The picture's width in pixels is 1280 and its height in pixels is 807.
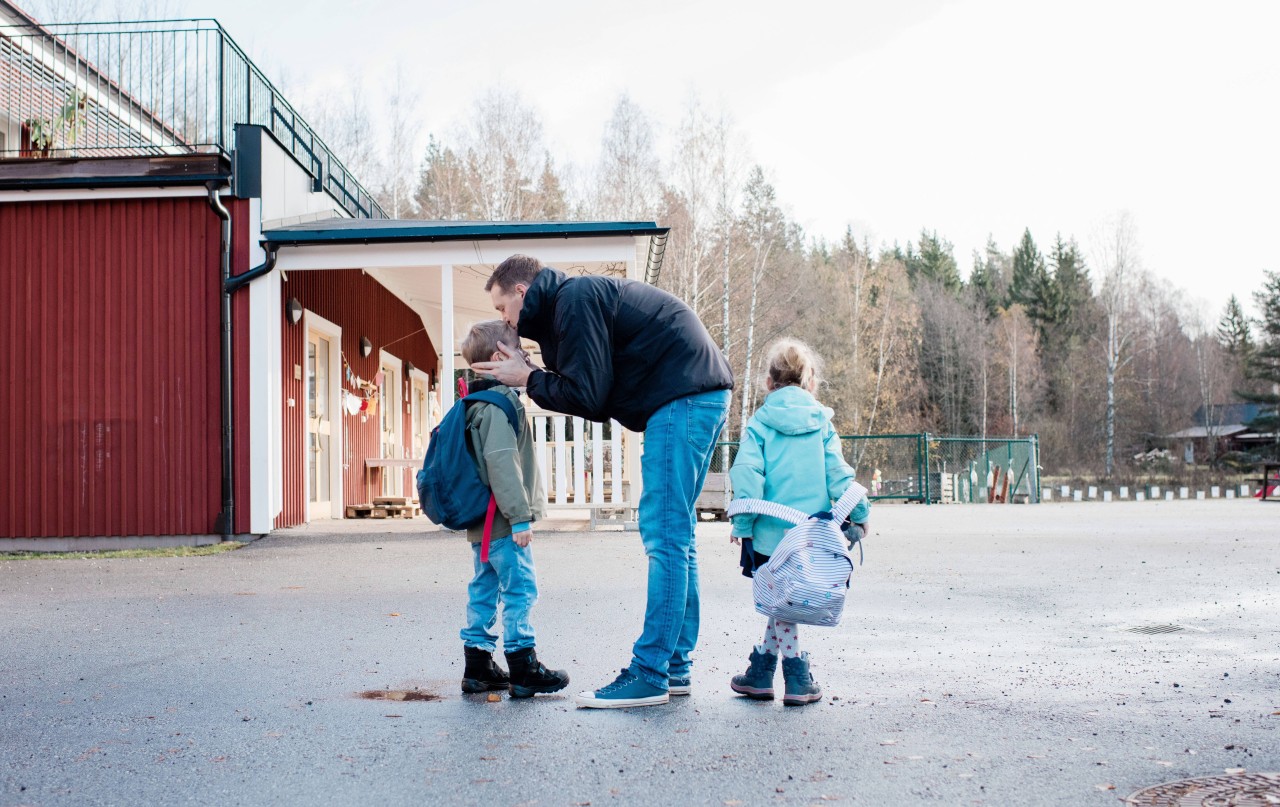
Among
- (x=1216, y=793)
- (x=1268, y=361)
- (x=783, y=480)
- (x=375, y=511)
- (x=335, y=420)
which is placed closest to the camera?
(x=1216, y=793)

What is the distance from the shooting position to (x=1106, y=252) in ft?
153

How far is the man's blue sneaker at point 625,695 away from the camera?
3.73 metres

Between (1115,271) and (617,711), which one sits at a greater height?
(1115,271)

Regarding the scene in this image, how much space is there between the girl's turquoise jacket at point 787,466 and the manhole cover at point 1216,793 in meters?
1.44

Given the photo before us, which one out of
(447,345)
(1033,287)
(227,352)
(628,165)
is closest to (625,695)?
(447,345)

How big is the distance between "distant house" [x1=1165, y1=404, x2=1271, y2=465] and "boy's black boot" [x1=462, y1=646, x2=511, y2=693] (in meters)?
57.8

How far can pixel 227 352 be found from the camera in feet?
34.6

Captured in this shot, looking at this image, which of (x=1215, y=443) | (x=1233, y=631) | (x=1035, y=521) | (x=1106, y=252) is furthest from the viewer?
(x=1215, y=443)

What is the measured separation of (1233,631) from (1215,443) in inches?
2357

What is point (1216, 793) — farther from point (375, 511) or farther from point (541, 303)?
point (375, 511)

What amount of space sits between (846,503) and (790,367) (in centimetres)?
53

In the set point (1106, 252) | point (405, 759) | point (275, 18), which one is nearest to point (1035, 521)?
point (405, 759)

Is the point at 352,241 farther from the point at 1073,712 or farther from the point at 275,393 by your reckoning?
the point at 1073,712

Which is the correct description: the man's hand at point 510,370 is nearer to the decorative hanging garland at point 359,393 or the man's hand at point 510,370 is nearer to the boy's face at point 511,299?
the boy's face at point 511,299
